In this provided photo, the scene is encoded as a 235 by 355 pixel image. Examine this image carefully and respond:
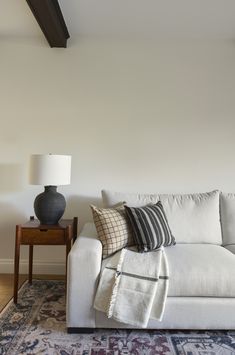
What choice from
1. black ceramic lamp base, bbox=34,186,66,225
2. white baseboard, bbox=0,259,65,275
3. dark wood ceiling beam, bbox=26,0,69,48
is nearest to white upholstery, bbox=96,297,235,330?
black ceramic lamp base, bbox=34,186,66,225

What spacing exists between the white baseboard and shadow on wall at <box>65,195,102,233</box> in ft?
1.73

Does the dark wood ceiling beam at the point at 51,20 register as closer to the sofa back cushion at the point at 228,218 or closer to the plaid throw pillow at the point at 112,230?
the plaid throw pillow at the point at 112,230

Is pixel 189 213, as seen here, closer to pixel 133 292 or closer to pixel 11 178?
pixel 133 292

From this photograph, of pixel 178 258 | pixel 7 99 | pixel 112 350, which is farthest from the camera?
pixel 7 99

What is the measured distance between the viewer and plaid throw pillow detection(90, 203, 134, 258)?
2049mm

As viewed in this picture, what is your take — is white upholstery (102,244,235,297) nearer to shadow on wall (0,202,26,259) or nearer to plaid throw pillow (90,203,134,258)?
plaid throw pillow (90,203,134,258)

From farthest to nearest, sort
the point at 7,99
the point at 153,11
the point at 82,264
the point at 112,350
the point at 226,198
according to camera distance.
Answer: the point at 7,99, the point at 226,198, the point at 153,11, the point at 82,264, the point at 112,350

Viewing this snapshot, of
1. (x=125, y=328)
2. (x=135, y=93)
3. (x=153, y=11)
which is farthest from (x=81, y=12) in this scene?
(x=125, y=328)

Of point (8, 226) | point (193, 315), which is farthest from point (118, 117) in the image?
point (193, 315)

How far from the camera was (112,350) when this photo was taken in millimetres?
1667

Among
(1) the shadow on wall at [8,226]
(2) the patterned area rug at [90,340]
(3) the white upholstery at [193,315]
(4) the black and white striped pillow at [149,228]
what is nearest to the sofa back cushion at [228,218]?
(4) the black and white striped pillow at [149,228]

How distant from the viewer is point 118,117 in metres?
2.91

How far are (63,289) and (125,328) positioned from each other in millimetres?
868

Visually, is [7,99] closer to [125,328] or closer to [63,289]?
[63,289]
